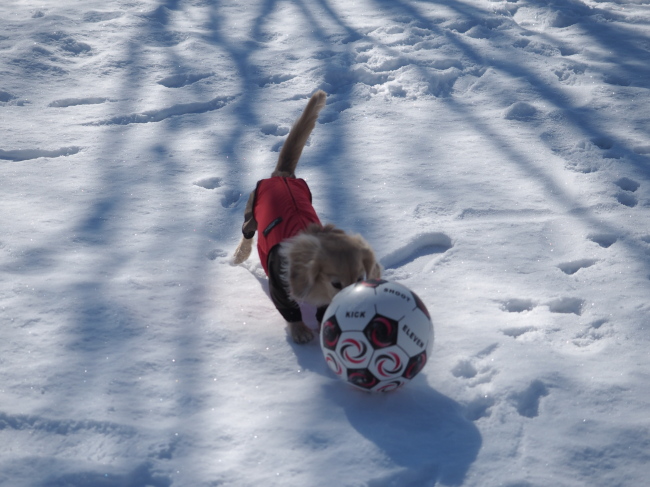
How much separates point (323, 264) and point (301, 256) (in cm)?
11

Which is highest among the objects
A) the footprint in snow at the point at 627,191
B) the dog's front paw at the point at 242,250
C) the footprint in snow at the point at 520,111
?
the footprint in snow at the point at 520,111

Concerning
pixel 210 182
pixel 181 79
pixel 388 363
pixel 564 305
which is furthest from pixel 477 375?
pixel 181 79

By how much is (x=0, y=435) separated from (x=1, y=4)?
6107 mm

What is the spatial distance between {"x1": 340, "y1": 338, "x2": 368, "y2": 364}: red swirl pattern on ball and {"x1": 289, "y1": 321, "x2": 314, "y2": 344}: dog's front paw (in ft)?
1.57

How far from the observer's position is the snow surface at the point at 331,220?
83.8 inches

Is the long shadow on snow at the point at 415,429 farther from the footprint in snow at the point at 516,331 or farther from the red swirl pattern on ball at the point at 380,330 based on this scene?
the footprint in snow at the point at 516,331

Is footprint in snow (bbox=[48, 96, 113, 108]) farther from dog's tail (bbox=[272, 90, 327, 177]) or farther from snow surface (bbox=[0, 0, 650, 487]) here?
dog's tail (bbox=[272, 90, 327, 177])

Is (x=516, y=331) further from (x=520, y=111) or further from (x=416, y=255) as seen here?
(x=520, y=111)

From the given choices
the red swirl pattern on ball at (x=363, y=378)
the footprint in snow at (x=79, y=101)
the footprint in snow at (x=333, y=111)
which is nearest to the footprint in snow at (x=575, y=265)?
the red swirl pattern on ball at (x=363, y=378)

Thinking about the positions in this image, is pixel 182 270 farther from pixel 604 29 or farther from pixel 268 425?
pixel 604 29

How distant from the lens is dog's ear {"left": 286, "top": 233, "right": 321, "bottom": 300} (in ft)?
8.47

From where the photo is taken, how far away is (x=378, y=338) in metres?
2.21

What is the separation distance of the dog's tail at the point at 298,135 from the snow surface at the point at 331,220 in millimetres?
448

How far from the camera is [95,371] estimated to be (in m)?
2.46
